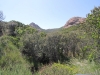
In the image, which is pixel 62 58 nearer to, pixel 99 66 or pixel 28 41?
pixel 28 41

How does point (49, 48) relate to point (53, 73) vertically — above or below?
above

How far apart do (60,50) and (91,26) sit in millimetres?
8320

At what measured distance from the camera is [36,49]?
15.2 m

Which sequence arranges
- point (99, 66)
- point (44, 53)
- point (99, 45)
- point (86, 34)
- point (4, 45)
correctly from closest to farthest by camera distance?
point (99, 45) < point (99, 66) < point (86, 34) < point (4, 45) < point (44, 53)

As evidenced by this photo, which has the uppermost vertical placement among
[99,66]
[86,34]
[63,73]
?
[86,34]

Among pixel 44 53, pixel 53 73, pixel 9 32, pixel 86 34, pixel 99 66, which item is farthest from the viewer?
pixel 9 32

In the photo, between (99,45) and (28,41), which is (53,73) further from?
(28,41)

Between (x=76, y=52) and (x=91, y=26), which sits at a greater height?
(x=91, y=26)

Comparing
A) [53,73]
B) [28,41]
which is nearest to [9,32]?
[28,41]

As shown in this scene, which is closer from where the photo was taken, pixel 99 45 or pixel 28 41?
pixel 99 45

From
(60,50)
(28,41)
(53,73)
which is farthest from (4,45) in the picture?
(53,73)

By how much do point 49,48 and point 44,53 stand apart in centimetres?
78

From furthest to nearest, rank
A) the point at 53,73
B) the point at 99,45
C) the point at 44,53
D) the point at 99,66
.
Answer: the point at 44,53
the point at 53,73
the point at 99,66
the point at 99,45

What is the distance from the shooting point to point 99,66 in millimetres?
7160
